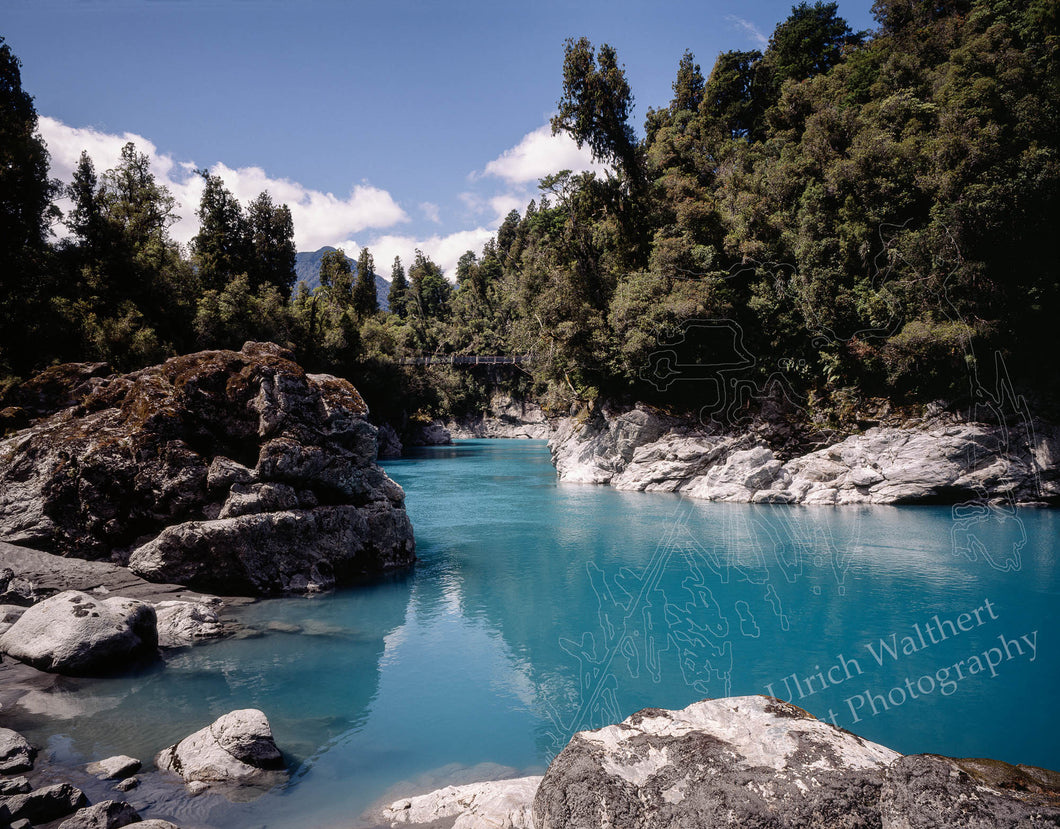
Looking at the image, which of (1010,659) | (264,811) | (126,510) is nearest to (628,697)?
(264,811)

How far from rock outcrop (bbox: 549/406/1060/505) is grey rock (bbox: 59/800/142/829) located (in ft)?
71.3

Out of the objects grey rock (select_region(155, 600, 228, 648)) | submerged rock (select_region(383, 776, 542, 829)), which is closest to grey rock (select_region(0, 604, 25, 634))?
grey rock (select_region(155, 600, 228, 648))

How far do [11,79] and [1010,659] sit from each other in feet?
105

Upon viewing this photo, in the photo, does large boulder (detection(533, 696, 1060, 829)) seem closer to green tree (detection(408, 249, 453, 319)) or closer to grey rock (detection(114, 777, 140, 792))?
grey rock (detection(114, 777, 140, 792))

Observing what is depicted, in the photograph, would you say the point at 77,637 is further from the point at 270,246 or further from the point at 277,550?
the point at 270,246

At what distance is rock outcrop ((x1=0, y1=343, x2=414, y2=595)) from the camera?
35.1 feet

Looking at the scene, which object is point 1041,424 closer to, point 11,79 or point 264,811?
point 264,811

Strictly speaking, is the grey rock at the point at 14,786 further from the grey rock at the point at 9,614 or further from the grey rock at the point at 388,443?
the grey rock at the point at 388,443

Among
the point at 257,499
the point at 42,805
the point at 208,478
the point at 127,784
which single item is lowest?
the point at 127,784

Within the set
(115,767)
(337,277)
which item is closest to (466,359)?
(337,277)

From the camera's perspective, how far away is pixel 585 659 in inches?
344

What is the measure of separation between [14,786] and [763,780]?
5912 mm

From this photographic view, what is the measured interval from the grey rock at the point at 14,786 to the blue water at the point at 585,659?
93 centimetres

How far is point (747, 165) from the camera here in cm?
2938
